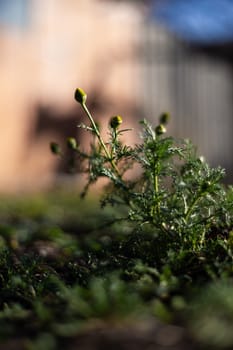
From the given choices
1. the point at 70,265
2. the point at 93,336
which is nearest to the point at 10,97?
the point at 70,265

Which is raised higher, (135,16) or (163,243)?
(135,16)

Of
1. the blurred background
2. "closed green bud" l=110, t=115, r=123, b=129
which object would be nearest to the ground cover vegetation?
"closed green bud" l=110, t=115, r=123, b=129

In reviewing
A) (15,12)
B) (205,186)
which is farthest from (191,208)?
(15,12)

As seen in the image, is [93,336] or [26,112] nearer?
[93,336]

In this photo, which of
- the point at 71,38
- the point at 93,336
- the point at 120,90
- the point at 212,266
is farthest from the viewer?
the point at 120,90

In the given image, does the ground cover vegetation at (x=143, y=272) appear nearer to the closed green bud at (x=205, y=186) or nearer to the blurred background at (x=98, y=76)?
the closed green bud at (x=205, y=186)

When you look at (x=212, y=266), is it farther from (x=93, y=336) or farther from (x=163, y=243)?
(x=93, y=336)

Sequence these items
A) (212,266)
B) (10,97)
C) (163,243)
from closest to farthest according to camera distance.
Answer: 1. (212,266)
2. (163,243)
3. (10,97)

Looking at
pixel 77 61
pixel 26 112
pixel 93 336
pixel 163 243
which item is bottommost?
pixel 93 336
